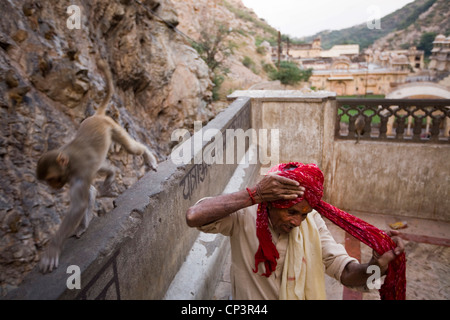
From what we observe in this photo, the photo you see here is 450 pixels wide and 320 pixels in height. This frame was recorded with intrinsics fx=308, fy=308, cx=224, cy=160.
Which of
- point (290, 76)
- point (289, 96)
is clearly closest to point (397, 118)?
point (289, 96)

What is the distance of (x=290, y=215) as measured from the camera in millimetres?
1707

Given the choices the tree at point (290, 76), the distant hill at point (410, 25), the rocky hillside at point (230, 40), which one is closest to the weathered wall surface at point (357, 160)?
the rocky hillside at point (230, 40)

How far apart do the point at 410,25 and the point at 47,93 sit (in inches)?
3045

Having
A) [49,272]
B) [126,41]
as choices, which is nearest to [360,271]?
[49,272]

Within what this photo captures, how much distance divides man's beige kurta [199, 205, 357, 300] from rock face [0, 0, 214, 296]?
4840mm

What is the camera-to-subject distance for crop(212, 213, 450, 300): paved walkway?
12.1ft

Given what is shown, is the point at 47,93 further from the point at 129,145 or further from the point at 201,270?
the point at 201,270

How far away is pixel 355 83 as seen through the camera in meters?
33.7

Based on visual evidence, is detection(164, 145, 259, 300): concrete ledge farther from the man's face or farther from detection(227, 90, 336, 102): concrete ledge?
A: detection(227, 90, 336, 102): concrete ledge

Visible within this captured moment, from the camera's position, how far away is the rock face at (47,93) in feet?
17.7

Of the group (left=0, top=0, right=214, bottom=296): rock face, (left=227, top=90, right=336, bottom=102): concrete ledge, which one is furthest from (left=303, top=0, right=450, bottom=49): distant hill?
(left=227, top=90, right=336, bottom=102): concrete ledge

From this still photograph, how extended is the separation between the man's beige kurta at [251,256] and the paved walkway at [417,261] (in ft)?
4.14
